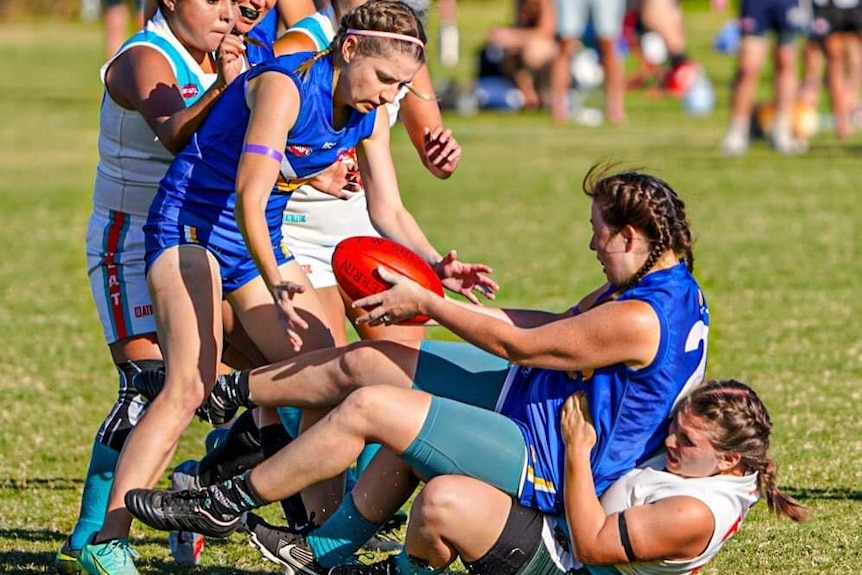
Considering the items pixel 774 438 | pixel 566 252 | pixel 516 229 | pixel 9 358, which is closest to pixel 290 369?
pixel 774 438

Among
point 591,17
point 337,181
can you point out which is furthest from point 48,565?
point 591,17

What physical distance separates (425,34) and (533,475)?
4.36 feet

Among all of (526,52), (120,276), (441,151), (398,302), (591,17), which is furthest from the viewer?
(526,52)

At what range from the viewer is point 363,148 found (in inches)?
198

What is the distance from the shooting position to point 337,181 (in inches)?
196

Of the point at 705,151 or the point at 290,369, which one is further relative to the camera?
the point at 705,151

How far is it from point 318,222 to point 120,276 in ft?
2.66

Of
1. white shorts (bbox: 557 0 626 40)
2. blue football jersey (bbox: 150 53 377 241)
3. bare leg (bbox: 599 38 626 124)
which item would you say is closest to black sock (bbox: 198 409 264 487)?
blue football jersey (bbox: 150 53 377 241)

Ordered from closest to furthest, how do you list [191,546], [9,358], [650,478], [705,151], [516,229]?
1. [650,478]
2. [191,546]
3. [9,358]
4. [516,229]
5. [705,151]

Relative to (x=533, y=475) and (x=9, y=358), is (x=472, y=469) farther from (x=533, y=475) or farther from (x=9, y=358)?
(x=9, y=358)

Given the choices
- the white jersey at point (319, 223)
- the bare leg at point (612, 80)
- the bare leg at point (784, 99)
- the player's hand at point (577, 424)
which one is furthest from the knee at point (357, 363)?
the bare leg at point (612, 80)

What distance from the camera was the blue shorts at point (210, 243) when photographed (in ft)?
14.4

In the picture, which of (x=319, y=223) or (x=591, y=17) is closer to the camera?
(x=319, y=223)

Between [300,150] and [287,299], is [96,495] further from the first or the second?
[300,150]
